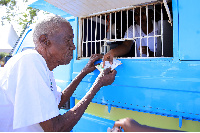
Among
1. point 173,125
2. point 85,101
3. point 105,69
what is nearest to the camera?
point 85,101

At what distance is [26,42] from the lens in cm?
332

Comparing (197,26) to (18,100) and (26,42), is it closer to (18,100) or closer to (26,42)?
(18,100)

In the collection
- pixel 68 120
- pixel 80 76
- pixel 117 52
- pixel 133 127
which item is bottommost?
pixel 68 120

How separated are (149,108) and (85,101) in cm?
70

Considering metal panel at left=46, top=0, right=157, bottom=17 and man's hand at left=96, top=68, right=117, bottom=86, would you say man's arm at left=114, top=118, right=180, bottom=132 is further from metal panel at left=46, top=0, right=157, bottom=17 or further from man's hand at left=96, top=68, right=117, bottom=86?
metal panel at left=46, top=0, right=157, bottom=17

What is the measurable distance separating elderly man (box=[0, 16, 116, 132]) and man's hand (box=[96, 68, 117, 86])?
64mm

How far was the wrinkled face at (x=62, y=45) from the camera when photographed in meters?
1.39

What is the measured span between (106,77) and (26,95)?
804mm

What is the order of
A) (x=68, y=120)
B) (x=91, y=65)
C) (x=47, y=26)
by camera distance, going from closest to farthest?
(x=68, y=120) → (x=47, y=26) → (x=91, y=65)

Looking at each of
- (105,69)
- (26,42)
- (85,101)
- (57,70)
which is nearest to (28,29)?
(26,42)

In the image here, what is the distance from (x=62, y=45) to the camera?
1.42m

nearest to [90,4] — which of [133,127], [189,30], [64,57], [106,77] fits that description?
[64,57]

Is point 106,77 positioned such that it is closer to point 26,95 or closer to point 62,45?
point 62,45

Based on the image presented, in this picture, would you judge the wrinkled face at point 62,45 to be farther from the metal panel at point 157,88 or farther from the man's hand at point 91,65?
the metal panel at point 157,88
